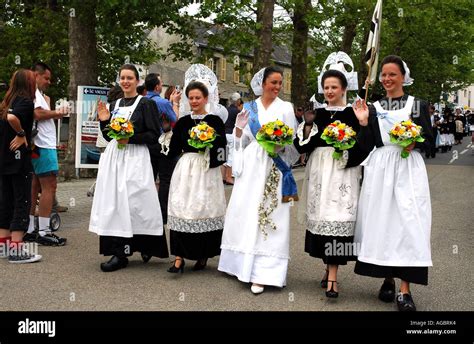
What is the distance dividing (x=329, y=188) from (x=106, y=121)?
2.57 metres

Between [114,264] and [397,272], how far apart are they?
292cm

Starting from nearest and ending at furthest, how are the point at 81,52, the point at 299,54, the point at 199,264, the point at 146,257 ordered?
1. the point at 199,264
2. the point at 146,257
3. the point at 81,52
4. the point at 299,54

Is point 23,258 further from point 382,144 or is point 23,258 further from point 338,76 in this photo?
point 382,144

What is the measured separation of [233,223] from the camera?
6.64 metres

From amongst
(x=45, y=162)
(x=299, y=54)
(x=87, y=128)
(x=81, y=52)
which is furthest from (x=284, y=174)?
(x=299, y=54)

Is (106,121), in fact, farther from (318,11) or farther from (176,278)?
(318,11)

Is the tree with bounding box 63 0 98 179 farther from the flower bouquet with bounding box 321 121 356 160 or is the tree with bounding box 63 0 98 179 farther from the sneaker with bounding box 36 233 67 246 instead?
the flower bouquet with bounding box 321 121 356 160

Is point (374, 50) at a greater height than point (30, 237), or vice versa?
point (374, 50)

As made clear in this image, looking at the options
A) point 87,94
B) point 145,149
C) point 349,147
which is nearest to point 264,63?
point 87,94

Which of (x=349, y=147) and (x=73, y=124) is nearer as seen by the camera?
(x=349, y=147)

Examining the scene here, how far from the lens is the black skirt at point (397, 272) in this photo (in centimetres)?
573

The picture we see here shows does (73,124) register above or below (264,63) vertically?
below

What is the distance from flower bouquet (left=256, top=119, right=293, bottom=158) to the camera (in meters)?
6.29

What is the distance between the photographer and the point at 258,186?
6.53 m
